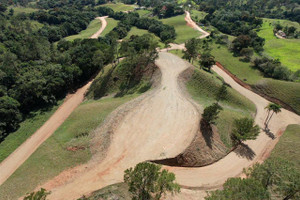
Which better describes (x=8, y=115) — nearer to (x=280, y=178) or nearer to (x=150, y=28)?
(x=280, y=178)

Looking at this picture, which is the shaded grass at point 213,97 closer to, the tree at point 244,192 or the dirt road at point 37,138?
the tree at point 244,192

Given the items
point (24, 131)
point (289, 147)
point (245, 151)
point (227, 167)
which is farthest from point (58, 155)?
point (289, 147)

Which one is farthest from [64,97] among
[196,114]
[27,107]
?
[196,114]

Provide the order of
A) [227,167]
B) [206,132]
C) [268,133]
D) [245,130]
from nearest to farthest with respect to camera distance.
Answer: [227,167] < [206,132] < [245,130] < [268,133]

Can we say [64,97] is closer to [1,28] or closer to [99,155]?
[99,155]

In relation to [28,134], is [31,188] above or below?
above

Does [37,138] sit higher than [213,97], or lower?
lower
